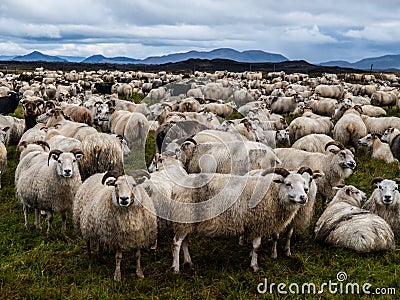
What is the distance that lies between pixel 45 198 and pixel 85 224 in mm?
1605

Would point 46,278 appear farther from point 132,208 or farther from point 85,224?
point 132,208

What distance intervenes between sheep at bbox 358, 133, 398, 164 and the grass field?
19.8 feet

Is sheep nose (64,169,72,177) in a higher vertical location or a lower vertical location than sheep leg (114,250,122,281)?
higher

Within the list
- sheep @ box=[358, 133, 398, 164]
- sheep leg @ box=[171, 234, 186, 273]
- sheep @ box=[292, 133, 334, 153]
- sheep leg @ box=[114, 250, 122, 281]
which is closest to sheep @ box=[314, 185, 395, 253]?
sheep leg @ box=[171, 234, 186, 273]

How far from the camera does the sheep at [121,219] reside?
528 centimetres

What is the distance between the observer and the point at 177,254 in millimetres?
5555

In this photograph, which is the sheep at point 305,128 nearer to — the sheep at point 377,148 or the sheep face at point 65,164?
the sheep at point 377,148

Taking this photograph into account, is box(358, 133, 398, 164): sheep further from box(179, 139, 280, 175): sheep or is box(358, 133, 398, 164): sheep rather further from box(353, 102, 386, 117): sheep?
box(353, 102, 386, 117): sheep

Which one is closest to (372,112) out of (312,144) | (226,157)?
(312,144)

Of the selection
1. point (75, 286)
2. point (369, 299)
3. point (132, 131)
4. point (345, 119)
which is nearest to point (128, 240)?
point (75, 286)

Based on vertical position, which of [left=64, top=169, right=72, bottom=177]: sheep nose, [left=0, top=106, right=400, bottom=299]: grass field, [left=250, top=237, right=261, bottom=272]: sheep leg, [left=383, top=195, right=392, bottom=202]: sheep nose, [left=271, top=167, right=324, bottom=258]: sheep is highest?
[left=64, top=169, right=72, bottom=177]: sheep nose

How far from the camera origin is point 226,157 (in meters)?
8.38

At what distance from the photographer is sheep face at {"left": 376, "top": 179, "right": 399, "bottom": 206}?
6.63 meters

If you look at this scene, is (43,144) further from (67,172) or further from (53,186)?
(67,172)
